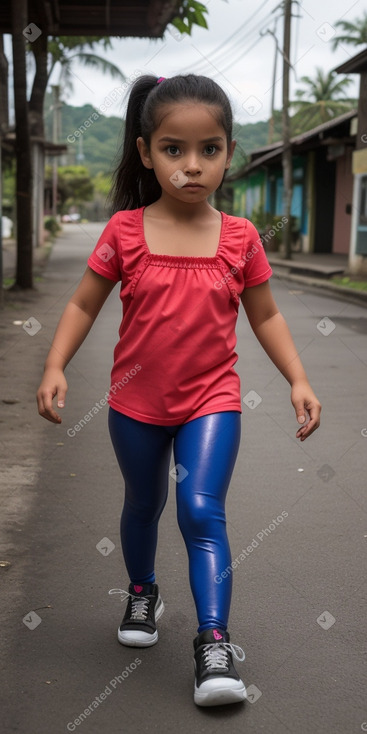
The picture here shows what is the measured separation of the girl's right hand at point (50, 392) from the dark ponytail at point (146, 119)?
664 mm

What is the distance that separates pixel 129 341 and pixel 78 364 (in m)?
6.04

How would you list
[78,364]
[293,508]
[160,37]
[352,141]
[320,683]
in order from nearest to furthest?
1. [320,683]
2. [293,508]
3. [78,364]
4. [160,37]
5. [352,141]

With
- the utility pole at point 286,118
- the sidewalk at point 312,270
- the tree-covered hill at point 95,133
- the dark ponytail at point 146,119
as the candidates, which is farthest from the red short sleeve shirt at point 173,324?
the tree-covered hill at point 95,133

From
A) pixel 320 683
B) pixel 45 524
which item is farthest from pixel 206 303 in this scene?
pixel 45 524

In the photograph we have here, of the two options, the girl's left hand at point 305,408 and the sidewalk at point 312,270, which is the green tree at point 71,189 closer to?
the sidewalk at point 312,270

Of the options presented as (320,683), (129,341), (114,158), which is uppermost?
(114,158)

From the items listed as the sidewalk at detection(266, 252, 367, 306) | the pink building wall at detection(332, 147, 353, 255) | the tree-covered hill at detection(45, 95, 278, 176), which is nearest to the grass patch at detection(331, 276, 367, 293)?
the sidewalk at detection(266, 252, 367, 306)

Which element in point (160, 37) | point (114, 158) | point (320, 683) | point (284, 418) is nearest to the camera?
point (320, 683)

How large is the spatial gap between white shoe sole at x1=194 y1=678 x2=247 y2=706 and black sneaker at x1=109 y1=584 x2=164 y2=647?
Answer: 1.44ft

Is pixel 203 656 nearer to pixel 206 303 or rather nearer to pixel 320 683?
pixel 320 683

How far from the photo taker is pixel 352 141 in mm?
24266

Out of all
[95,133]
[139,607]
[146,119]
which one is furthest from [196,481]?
[95,133]

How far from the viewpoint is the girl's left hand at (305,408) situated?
2.78 m

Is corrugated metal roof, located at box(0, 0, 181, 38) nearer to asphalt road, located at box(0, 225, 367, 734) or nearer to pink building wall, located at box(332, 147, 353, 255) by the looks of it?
asphalt road, located at box(0, 225, 367, 734)
